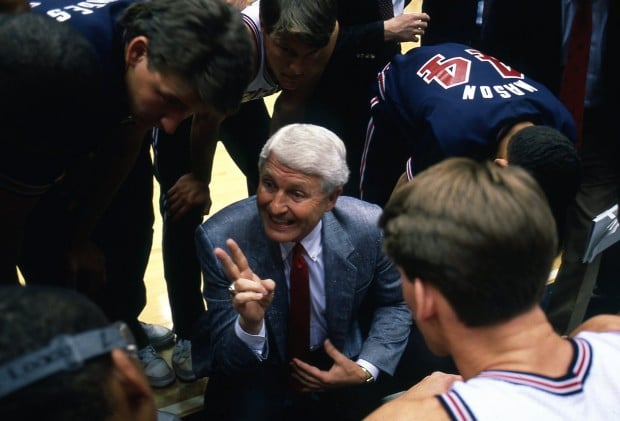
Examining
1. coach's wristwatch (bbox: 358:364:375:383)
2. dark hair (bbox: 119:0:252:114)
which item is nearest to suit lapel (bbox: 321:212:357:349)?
coach's wristwatch (bbox: 358:364:375:383)

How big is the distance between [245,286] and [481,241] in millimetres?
686

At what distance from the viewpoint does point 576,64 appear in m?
2.41

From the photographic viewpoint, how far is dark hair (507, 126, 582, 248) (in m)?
1.71

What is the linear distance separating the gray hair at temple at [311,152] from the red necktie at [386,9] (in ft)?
2.63

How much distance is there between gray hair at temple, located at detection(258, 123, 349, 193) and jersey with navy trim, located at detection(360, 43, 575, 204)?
33 cm

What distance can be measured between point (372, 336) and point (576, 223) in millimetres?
953

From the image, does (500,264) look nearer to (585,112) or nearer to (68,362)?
(68,362)

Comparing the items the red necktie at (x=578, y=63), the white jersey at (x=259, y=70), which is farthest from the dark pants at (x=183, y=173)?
the red necktie at (x=578, y=63)

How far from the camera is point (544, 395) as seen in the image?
102 centimetres

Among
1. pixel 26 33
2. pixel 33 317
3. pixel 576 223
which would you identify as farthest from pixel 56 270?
pixel 576 223

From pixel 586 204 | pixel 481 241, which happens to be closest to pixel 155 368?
pixel 481 241

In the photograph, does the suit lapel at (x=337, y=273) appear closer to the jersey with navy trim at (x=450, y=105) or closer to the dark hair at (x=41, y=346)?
the jersey with navy trim at (x=450, y=105)

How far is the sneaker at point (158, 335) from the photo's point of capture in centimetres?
242

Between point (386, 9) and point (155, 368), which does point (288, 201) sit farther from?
point (386, 9)
